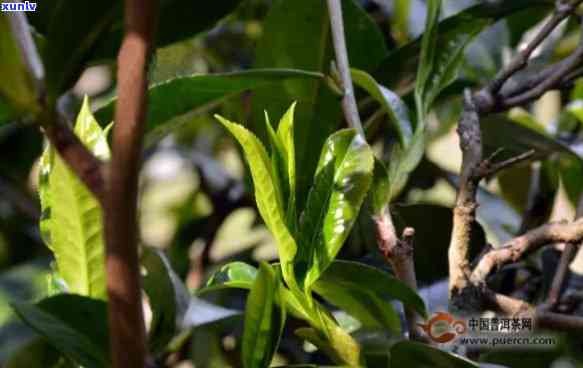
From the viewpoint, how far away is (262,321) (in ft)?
1.55

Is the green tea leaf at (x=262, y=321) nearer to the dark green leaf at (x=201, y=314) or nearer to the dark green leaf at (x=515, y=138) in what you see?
the dark green leaf at (x=201, y=314)

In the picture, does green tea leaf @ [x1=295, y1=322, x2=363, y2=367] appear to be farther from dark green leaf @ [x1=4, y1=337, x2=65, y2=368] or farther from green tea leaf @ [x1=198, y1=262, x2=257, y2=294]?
dark green leaf @ [x1=4, y1=337, x2=65, y2=368]

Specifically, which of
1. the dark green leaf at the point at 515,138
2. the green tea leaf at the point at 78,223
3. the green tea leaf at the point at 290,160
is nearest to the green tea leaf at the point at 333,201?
the green tea leaf at the point at 290,160

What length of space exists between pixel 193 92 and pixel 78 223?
12 centimetres

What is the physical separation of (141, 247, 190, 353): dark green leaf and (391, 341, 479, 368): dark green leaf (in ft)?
0.54

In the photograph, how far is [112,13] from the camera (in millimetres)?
511

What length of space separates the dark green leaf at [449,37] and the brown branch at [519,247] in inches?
6.1

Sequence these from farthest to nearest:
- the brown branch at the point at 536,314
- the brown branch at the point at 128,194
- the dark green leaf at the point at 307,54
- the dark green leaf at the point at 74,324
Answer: the dark green leaf at the point at 307,54 < the brown branch at the point at 536,314 < the dark green leaf at the point at 74,324 < the brown branch at the point at 128,194

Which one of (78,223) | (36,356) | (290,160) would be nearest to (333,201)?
(290,160)

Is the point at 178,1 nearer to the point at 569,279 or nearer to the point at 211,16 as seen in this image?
the point at 211,16

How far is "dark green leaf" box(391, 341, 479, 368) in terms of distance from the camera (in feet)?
Answer: 1.51

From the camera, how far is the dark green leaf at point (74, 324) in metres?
0.45

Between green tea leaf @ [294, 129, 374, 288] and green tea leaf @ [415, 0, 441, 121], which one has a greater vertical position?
green tea leaf @ [415, 0, 441, 121]

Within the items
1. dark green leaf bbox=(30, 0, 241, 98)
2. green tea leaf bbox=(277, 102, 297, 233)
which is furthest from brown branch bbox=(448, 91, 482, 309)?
dark green leaf bbox=(30, 0, 241, 98)
